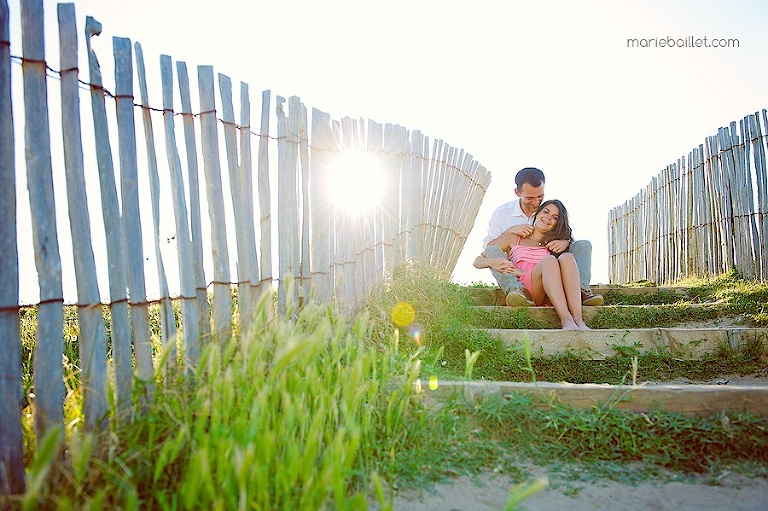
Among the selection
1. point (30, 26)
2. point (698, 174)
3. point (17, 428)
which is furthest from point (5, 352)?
point (698, 174)

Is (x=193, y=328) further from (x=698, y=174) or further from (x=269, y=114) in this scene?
(x=698, y=174)

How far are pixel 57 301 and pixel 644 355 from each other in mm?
3025

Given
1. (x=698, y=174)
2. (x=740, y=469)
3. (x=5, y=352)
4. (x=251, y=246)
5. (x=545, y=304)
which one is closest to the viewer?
(x=5, y=352)

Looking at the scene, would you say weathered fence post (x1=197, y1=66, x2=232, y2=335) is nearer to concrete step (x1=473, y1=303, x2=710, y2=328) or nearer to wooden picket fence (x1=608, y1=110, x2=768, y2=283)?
concrete step (x1=473, y1=303, x2=710, y2=328)

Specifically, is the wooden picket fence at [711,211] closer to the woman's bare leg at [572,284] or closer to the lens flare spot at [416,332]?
the woman's bare leg at [572,284]

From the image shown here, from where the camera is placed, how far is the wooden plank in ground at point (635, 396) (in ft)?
7.69

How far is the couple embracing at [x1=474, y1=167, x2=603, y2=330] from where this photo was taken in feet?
13.2

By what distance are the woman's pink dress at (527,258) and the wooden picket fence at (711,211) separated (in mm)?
2422

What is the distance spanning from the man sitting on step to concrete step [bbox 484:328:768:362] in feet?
2.34

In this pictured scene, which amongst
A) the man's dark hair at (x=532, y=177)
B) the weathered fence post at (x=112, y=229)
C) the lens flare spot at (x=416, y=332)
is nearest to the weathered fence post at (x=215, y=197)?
the weathered fence post at (x=112, y=229)

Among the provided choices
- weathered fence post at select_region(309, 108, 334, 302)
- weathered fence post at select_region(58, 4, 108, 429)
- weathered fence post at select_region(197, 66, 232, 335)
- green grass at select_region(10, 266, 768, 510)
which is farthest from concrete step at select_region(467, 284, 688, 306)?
weathered fence post at select_region(58, 4, 108, 429)

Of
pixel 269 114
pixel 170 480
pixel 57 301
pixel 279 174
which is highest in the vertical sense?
pixel 269 114

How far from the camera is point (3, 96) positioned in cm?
171

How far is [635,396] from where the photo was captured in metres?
2.40
